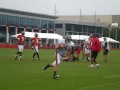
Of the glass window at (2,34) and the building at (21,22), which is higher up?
the building at (21,22)

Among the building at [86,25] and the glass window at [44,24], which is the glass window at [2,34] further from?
the building at [86,25]

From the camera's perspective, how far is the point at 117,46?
118 meters

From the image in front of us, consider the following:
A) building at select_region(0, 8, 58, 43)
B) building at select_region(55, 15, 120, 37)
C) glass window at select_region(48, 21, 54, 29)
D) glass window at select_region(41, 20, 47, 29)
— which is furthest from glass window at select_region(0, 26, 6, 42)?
building at select_region(55, 15, 120, 37)

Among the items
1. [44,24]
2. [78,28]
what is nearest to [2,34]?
[44,24]

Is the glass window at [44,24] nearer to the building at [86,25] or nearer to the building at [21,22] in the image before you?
the building at [21,22]

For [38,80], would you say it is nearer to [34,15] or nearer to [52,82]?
[52,82]

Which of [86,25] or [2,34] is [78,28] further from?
[2,34]

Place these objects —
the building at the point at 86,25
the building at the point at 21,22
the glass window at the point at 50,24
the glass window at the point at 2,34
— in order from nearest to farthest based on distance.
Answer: the glass window at the point at 2,34, the building at the point at 21,22, the glass window at the point at 50,24, the building at the point at 86,25

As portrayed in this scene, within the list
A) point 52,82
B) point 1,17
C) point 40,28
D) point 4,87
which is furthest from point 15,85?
point 40,28

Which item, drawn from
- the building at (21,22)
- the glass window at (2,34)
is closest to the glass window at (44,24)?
the building at (21,22)

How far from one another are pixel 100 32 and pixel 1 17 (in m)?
41.4

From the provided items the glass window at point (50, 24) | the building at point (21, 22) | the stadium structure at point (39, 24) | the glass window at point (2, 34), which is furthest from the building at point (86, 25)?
the glass window at point (2, 34)

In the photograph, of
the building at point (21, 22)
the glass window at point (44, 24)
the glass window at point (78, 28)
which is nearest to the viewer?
the building at point (21, 22)

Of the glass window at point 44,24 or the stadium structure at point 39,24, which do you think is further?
the glass window at point 44,24
